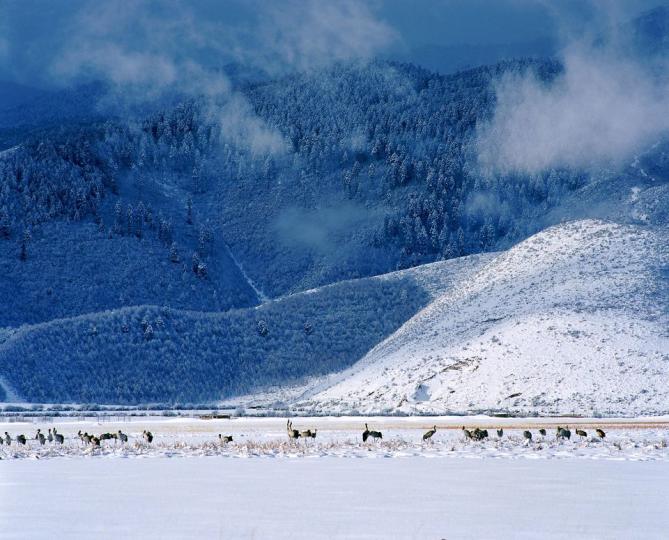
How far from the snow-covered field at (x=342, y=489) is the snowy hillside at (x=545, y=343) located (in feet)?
114

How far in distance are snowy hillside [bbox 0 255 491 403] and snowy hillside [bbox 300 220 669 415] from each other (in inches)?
497

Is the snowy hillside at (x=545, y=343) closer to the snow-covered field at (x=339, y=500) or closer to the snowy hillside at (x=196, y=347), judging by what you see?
the snowy hillside at (x=196, y=347)

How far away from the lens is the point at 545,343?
7950 cm

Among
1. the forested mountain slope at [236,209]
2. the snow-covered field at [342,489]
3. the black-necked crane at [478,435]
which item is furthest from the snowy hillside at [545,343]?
the forested mountain slope at [236,209]

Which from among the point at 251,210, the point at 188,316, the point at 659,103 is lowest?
the point at 188,316

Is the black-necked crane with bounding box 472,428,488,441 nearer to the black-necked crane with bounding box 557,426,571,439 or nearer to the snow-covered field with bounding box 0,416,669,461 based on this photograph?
the snow-covered field with bounding box 0,416,669,461

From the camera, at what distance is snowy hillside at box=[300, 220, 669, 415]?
235 ft

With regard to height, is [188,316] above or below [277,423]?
above

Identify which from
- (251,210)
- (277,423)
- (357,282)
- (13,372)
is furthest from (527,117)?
(277,423)

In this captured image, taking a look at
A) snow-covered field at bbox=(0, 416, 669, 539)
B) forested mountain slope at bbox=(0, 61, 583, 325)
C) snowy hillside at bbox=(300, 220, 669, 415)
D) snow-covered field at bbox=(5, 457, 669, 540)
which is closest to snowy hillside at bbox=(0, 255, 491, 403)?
snowy hillside at bbox=(300, 220, 669, 415)

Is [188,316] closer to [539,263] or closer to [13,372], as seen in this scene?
[13,372]

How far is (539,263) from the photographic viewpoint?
10388 centimetres

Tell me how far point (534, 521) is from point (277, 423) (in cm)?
3850

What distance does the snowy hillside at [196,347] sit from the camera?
329 ft
